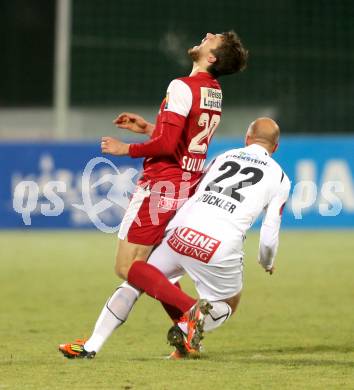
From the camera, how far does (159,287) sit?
21.8ft

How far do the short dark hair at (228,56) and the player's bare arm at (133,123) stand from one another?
595 mm

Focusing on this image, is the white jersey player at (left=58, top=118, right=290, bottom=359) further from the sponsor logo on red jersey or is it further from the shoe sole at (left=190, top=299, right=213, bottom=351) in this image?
the shoe sole at (left=190, top=299, right=213, bottom=351)

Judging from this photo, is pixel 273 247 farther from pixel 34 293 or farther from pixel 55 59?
pixel 55 59

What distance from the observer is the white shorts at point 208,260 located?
6.59m

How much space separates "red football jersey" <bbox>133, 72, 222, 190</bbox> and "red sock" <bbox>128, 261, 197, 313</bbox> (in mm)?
572

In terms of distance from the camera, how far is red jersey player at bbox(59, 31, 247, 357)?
21.8 feet

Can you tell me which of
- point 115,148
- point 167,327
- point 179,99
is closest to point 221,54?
point 179,99

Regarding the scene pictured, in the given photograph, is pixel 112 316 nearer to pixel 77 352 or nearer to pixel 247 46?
pixel 77 352

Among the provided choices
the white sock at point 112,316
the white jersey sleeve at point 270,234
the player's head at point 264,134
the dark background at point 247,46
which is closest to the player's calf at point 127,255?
the white sock at point 112,316

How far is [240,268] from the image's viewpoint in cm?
670

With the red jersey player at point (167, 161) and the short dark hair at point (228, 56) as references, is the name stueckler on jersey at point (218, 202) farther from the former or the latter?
the short dark hair at point (228, 56)

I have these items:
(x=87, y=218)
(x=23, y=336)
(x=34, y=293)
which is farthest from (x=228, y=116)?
(x=23, y=336)

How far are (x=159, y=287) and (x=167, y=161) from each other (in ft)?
2.58

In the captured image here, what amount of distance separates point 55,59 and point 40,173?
1464 cm
